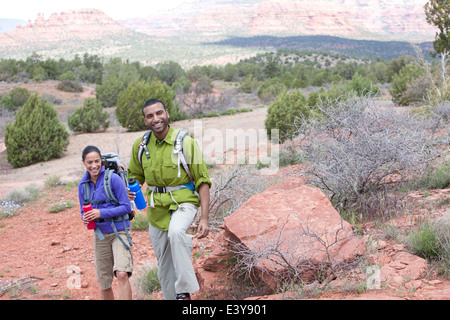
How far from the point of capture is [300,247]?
3826mm

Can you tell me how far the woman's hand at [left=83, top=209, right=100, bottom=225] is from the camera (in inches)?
138

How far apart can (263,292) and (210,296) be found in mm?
529

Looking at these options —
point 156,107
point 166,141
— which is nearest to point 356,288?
point 166,141

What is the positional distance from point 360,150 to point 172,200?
2710mm

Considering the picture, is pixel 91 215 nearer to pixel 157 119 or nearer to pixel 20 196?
pixel 157 119

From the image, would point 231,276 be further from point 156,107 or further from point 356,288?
point 156,107

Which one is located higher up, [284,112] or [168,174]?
[168,174]

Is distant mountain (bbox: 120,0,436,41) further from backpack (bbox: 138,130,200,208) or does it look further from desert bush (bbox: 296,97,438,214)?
backpack (bbox: 138,130,200,208)

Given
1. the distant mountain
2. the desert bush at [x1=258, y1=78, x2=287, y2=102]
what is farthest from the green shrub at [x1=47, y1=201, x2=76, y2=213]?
the distant mountain

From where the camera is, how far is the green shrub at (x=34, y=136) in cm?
1320

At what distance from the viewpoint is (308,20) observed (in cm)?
13062

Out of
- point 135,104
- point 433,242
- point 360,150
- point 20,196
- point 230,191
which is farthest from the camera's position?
point 135,104

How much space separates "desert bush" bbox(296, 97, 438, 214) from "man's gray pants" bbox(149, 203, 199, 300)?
7.34 ft

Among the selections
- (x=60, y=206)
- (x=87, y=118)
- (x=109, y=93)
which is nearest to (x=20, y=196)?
(x=60, y=206)
